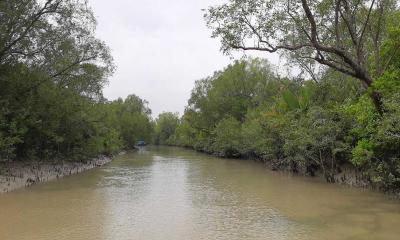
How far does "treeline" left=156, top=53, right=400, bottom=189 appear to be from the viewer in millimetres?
14938

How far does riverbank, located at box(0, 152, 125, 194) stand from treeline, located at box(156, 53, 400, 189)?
13915mm

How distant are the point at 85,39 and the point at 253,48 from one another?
12623 mm

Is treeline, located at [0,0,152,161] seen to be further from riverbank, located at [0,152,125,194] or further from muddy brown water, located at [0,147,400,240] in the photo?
muddy brown water, located at [0,147,400,240]

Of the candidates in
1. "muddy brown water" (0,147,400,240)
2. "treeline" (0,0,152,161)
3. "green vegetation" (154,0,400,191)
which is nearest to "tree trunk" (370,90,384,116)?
"green vegetation" (154,0,400,191)

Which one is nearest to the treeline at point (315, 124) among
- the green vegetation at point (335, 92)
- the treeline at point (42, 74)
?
the green vegetation at point (335, 92)

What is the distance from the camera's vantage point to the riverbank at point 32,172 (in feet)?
64.3

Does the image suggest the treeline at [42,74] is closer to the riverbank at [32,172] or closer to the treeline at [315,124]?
the riverbank at [32,172]

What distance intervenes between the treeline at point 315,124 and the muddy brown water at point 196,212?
1.68m

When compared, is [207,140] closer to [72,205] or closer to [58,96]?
[58,96]

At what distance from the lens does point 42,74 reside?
23.7m

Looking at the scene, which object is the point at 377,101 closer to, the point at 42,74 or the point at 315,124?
the point at 315,124

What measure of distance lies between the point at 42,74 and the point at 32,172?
5.69 m

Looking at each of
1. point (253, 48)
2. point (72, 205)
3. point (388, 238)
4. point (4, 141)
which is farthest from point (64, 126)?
point (388, 238)

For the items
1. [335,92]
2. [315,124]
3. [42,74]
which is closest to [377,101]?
[315,124]
